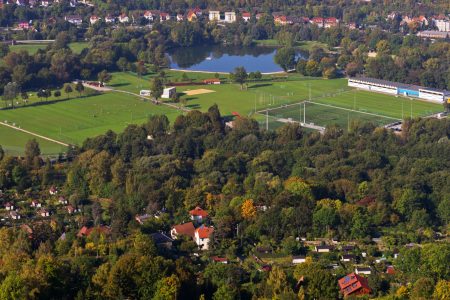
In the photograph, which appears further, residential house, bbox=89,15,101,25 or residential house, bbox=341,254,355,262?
residential house, bbox=89,15,101,25

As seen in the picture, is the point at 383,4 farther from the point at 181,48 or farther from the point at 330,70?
the point at 330,70

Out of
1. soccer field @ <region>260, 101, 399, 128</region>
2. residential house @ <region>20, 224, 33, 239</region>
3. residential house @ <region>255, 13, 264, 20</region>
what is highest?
residential house @ <region>255, 13, 264, 20</region>

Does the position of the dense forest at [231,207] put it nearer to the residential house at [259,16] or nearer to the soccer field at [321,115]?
the soccer field at [321,115]

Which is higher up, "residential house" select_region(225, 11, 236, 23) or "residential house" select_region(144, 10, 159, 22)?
"residential house" select_region(144, 10, 159, 22)

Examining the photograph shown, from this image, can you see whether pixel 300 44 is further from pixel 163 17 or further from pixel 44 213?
Result: pixel 44 213

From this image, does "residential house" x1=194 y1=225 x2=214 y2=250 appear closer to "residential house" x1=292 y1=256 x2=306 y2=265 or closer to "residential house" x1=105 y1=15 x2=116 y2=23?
"residential house" x1=292 y1=256 x2=306 y2=265

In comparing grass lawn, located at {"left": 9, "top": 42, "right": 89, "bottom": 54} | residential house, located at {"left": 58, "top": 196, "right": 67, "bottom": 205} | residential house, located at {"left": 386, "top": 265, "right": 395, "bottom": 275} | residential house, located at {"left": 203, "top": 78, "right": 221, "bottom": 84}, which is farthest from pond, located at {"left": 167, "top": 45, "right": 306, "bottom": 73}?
residential house, located at {"left": 386, "top": 265, "right": 395, "bottom": 275}

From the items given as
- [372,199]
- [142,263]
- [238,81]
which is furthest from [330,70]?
[142,263]

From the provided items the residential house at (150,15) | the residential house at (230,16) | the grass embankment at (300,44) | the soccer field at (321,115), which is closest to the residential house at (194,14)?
the residential house at (230,16)
